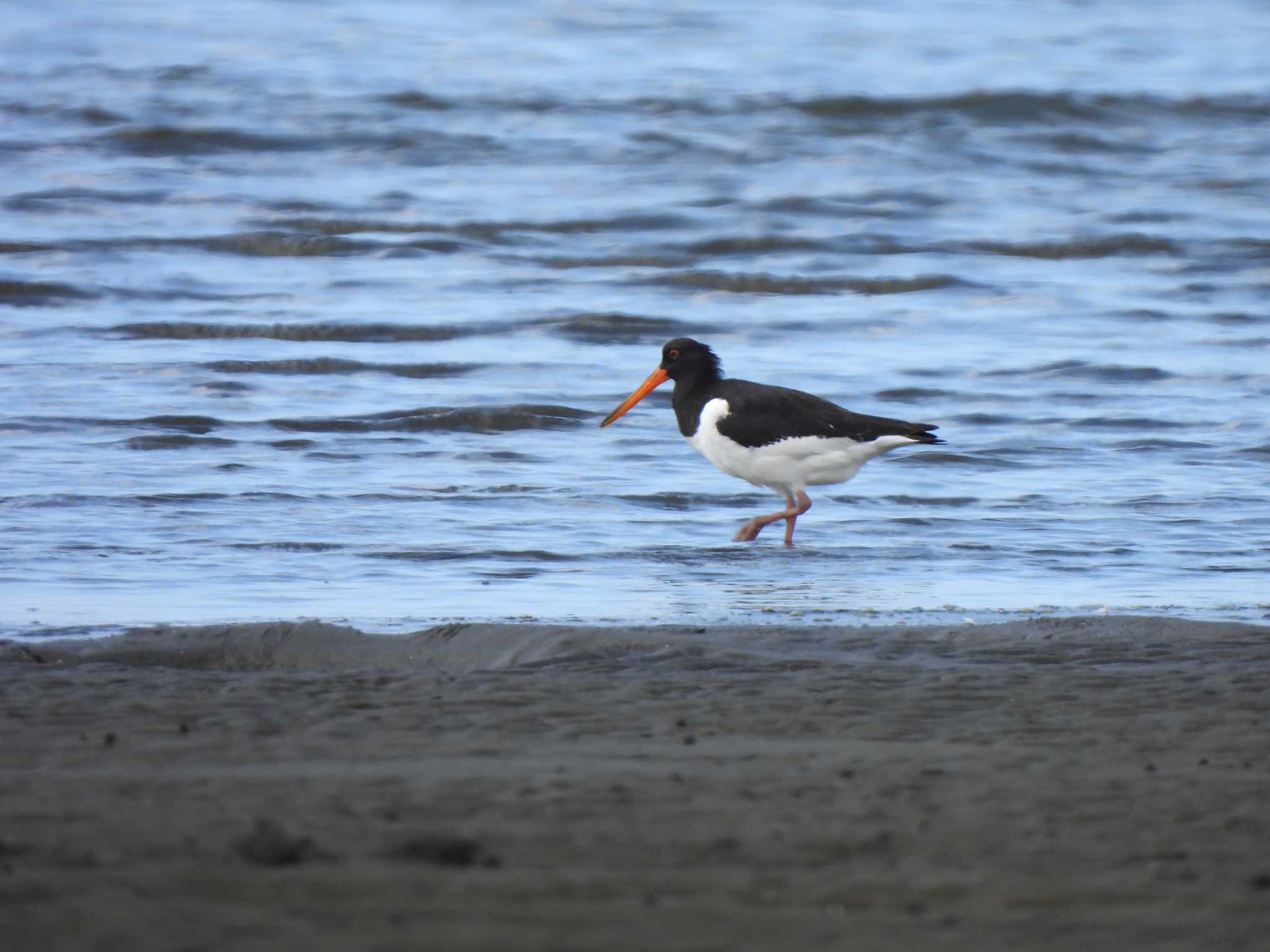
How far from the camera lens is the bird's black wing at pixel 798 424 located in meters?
9.08

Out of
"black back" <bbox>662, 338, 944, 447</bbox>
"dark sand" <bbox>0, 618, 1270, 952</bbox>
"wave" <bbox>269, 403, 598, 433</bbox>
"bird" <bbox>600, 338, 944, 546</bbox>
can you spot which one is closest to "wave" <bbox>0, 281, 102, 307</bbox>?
"wave" <bbox>269, 403, 598, 433</bbox>

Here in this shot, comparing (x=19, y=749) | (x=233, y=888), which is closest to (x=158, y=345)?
(x=19, y=749)

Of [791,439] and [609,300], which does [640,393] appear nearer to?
[791,439]

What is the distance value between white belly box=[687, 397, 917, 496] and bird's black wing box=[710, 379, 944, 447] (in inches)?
1.2

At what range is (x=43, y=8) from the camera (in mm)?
26562

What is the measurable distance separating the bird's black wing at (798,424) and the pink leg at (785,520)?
1.08 ft

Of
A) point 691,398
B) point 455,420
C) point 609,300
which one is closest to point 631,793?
point 691,398

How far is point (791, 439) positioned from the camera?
357 inches

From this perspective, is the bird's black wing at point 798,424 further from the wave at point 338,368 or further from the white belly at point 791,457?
the wave at point 338,368

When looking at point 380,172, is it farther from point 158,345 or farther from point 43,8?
point 43,8

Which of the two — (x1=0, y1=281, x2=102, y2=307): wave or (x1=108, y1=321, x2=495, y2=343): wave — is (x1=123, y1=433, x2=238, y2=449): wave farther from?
(x1=0, y1=281, x2=102, y2=307): wave

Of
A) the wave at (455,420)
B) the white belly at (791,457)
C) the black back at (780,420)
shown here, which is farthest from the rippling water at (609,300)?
the black back at (780,420)

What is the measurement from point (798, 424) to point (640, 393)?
5.01 ft

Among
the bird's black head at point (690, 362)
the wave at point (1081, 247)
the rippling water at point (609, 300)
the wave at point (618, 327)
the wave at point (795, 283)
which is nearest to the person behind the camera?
the rippling water at point (609, 300)
